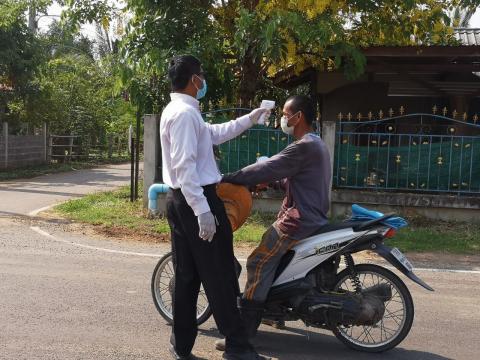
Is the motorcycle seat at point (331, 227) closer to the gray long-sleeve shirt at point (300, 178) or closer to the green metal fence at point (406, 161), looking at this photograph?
the gray long-sleeve shirt at point (300, 178)

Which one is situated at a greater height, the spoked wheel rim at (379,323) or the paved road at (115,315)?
the spoked wheel rim at (379,323)

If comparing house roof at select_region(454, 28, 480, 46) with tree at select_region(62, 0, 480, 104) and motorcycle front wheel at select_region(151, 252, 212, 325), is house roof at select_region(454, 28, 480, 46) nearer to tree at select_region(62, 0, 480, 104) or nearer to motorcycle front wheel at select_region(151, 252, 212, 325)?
tree at select_region(62, 0, 480, 104)

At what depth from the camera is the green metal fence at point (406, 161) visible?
999 cm

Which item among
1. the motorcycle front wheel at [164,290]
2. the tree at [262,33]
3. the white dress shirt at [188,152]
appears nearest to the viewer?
the white dress shirt at [188,152]

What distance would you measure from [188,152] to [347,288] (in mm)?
1625

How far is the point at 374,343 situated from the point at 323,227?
0.94 metres

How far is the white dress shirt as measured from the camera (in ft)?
12.0

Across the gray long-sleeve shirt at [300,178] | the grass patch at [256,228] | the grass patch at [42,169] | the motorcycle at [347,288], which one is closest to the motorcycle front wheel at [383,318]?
the motorcycle at [347,288]

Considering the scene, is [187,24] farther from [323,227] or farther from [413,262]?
[323,227]

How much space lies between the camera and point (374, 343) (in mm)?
4438

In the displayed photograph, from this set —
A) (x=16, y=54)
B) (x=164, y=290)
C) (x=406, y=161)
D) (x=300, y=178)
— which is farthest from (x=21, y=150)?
(x=300, y=178)

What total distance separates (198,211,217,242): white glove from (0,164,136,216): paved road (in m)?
8.26

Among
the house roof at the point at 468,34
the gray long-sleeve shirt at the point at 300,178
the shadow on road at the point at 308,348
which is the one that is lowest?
the shadow on road at the point at 308,348

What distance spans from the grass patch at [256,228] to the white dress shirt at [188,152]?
4.78 m
